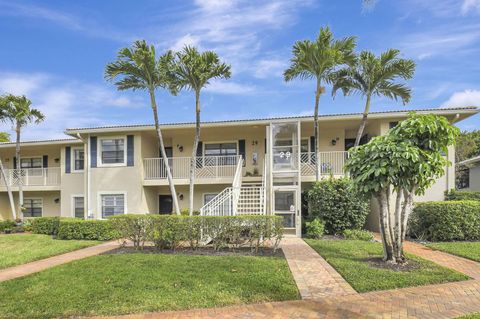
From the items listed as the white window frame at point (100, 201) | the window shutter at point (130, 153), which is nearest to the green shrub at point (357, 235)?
the white window frame at point (100, 201)

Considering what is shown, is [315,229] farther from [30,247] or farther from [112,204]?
[30,247]

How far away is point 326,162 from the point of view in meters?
15.6

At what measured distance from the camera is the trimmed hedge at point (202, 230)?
937cm

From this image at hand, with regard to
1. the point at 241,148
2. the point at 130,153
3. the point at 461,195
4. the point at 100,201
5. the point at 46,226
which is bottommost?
the point at 46,226

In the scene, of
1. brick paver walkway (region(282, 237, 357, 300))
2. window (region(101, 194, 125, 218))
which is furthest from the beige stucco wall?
brick paver walkway (region(282, 237, 357, 300))

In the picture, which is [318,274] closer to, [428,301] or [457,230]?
[428,301]

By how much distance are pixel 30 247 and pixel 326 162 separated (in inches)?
504

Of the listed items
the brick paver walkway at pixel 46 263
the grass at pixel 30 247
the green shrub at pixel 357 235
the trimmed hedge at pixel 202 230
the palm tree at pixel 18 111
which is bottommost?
the grass at pixel 30 247

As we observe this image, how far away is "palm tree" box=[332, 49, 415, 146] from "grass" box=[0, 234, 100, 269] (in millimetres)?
11748

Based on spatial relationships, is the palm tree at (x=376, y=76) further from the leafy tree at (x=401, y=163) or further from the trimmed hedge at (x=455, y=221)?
the leafy tree at (x=401, y=163)

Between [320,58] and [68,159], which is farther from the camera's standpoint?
[68,159]

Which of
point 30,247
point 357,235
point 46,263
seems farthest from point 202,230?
point 30,247

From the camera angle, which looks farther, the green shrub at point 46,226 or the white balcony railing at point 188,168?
the white balcony railing at point 188,168

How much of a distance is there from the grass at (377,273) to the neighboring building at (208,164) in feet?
14.0
